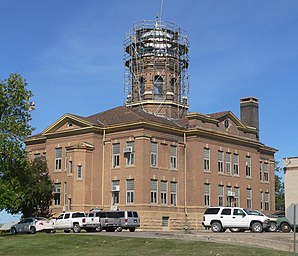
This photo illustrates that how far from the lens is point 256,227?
4050 cm

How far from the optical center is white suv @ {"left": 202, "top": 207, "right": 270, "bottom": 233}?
40.5 m

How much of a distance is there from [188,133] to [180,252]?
28880 mm

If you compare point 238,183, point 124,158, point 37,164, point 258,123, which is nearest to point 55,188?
point 37,164

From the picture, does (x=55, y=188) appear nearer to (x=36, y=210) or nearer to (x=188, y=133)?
(x=36, y=210)

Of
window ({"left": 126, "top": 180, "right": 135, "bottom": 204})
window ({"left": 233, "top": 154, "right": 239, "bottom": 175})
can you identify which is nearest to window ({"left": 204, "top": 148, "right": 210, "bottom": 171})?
window ({"left": 233, "top": 154, "right": 239, "bottom": 175})

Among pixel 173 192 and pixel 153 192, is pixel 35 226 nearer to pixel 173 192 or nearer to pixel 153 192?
pixel 153 192

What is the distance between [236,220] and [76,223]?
12.2m

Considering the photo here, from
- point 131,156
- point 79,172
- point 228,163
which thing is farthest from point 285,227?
point 79,172

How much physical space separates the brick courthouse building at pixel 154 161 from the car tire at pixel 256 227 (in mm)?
12355

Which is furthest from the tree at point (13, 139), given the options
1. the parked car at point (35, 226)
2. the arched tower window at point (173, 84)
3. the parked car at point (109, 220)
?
the arched tower window at point (173, 84)

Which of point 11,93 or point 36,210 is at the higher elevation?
point 11,93

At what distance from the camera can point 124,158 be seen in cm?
5278

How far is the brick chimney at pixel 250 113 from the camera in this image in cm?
6644

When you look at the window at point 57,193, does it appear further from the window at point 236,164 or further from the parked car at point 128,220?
the window at point 236,164
